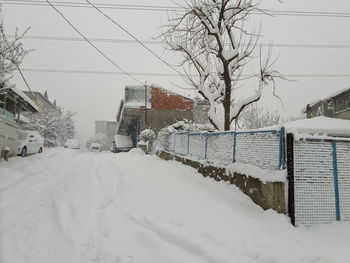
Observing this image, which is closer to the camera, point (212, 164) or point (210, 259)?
point (210, 259)

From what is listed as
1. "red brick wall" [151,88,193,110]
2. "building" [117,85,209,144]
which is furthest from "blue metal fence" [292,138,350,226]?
"red brick wall" [151,88,193,110]

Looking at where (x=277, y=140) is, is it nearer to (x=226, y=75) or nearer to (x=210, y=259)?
(x=210, y=259)

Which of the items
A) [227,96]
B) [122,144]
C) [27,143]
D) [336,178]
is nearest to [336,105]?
[227,96]

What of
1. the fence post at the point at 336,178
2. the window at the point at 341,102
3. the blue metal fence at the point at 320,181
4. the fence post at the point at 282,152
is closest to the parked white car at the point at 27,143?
the fence post at the point at 282,152

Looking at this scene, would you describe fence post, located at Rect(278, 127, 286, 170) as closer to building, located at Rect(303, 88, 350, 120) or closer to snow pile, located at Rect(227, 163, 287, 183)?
snow pile, located at Rect(227, 163, 287, 183)

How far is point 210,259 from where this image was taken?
4.18m

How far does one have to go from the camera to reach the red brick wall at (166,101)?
38766mm

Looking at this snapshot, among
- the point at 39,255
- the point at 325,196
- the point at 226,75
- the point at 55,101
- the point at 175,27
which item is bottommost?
the point at 39,255

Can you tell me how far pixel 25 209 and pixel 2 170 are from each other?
6.02 metres

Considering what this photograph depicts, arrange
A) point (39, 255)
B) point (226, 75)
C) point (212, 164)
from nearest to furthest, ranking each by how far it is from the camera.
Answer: point (39, 255) < point (212, 164) < point (226, 75)

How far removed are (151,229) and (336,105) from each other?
80.1ft

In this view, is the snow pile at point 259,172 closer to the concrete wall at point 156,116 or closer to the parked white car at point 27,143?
the parked white car at point 27,143

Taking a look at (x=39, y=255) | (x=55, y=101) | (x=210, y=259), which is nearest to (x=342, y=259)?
(x=210, y=259)

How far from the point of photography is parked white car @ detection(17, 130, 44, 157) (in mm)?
18788
